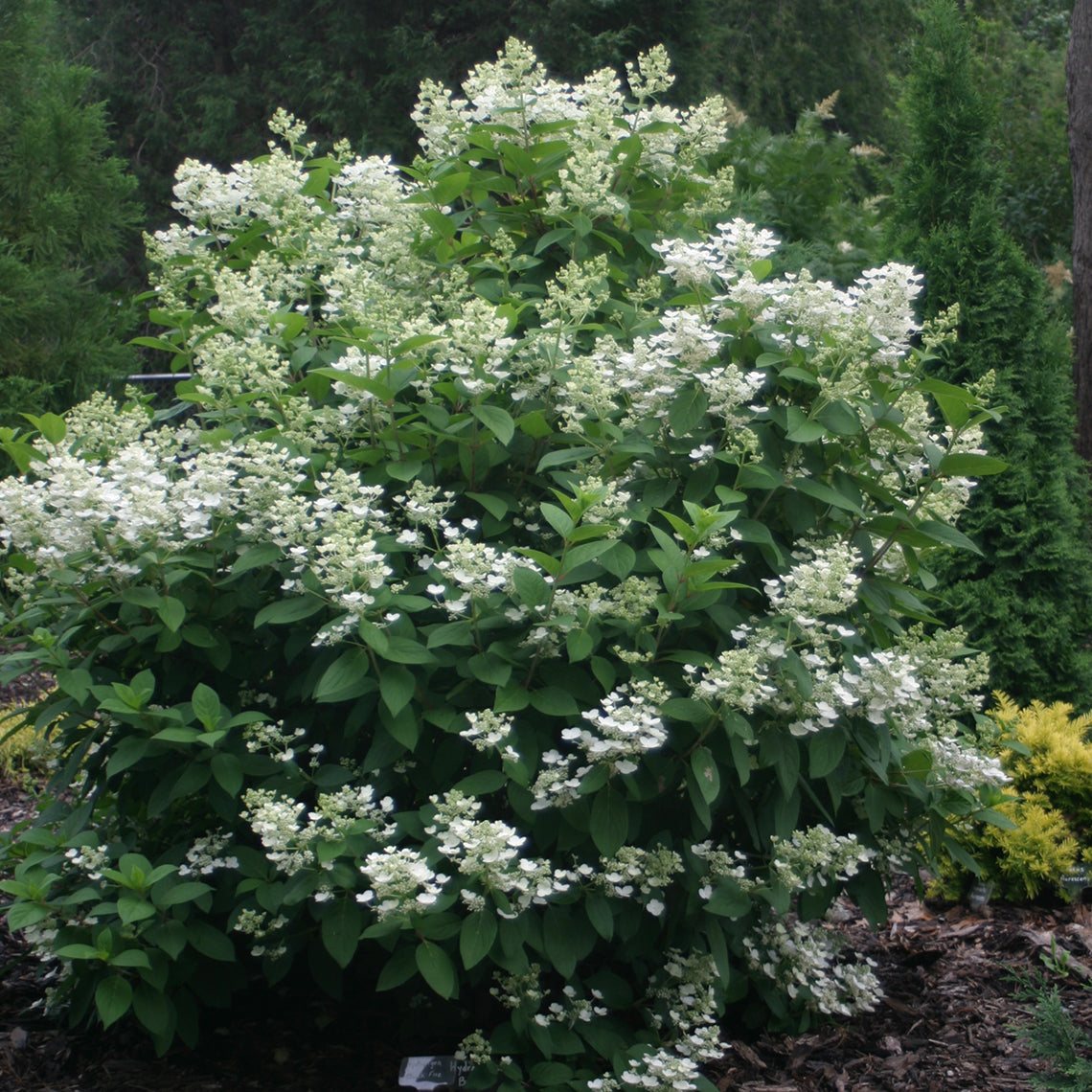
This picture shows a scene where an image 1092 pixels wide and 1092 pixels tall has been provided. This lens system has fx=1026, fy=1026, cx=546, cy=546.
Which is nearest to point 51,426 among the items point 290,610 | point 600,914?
point 290,610

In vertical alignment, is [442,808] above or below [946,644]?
below

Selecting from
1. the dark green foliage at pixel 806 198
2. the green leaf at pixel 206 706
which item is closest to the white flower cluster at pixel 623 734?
the green leaf at pixel 206 706

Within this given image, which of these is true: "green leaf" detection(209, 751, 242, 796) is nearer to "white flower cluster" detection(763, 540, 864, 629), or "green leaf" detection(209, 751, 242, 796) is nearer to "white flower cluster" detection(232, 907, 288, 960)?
"white flower cluster" detection(232, 907, 288, 960)

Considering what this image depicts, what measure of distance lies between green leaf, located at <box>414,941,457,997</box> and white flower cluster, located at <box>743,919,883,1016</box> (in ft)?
3.25

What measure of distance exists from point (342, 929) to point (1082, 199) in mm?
6399

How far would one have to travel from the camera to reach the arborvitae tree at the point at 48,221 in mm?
6633

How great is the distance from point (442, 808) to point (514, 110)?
2123 millimetres

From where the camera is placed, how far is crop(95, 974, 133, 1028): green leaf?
2172 millimetres

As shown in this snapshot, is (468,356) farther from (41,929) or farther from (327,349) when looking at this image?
(41,929)

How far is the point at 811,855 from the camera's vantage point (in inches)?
92.2

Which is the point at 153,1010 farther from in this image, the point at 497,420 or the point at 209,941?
the point at 497,420

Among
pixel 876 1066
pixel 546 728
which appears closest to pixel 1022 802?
pixel 876 1066

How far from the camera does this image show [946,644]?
8.94 feet

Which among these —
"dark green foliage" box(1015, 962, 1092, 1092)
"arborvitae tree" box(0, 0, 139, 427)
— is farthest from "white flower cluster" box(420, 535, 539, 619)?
"arborvitae tree" box(0, 0, 139, 427)
